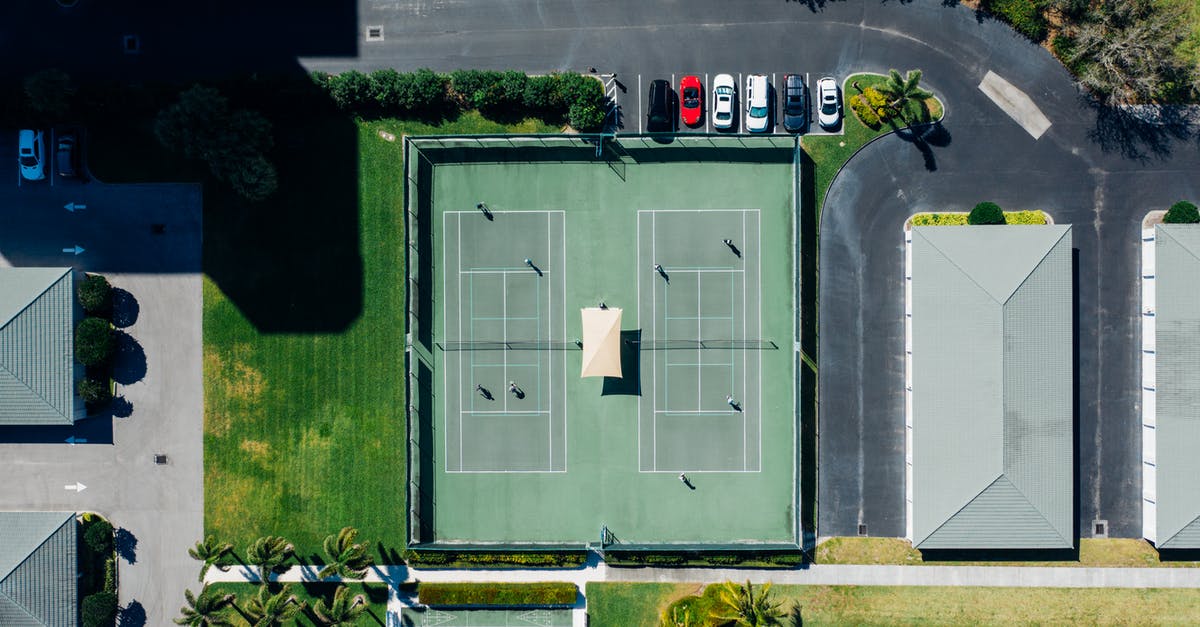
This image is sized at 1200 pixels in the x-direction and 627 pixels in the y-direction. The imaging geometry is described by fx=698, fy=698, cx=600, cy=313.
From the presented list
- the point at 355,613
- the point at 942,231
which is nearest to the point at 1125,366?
the point at 942,231

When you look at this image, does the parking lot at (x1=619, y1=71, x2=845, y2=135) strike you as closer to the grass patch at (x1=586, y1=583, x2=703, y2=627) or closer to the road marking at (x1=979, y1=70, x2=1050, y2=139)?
the road marking at (x1=979, y1=70, x2=1050, y2=139)

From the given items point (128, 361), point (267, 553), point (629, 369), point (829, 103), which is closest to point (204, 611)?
point (267, 553)

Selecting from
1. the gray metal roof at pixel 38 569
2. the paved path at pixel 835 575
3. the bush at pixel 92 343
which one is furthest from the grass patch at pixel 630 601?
the bush at pixel 92 343

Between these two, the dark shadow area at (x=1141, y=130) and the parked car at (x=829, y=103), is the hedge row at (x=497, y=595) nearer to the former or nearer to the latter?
the parked car at (x=829, y=103)

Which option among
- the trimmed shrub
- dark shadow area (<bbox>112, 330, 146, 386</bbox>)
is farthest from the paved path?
dark shadow area (<bbox>112, 330, 146, 386</bbox>)

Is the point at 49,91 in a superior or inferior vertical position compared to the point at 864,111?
superior

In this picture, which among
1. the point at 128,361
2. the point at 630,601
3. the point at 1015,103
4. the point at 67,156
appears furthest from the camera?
the point at 128,361

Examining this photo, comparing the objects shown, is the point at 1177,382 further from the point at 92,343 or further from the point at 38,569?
the point at 38,569
